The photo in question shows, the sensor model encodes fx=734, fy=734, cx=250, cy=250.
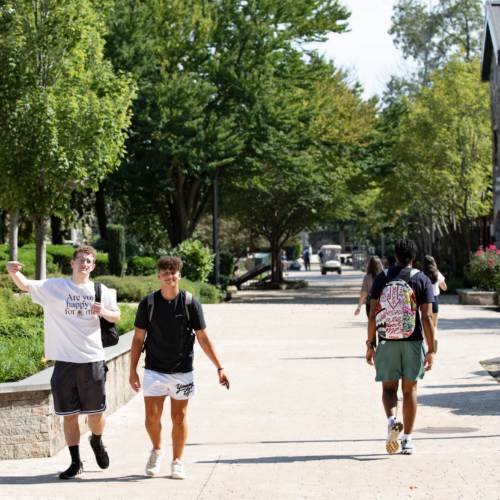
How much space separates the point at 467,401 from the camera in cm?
841

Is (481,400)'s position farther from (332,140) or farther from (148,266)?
(332,140)

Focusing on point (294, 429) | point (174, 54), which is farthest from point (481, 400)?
point (174, 54)

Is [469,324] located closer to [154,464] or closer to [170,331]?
[154,464]

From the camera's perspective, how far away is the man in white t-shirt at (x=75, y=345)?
555 centimetres

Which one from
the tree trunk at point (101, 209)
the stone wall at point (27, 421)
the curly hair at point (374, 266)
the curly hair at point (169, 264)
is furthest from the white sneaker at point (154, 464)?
the tree trunk at point (101, 209)

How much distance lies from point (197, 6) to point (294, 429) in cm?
2306

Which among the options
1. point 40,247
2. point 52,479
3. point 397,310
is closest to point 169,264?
point 52,479

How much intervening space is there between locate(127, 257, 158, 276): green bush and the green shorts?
70.5 ft

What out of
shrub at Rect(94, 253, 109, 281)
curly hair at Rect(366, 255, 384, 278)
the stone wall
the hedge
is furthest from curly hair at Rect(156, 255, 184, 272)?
shrub at Rect(94, 253, 109, 281)

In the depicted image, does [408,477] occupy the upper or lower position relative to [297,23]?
lower

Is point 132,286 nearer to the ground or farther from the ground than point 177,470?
farther from the ground

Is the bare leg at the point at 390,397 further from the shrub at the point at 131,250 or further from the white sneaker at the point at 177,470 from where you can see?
the shrub at the point at 131,250

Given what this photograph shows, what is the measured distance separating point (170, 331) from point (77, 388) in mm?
875

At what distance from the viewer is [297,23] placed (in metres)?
28.3
